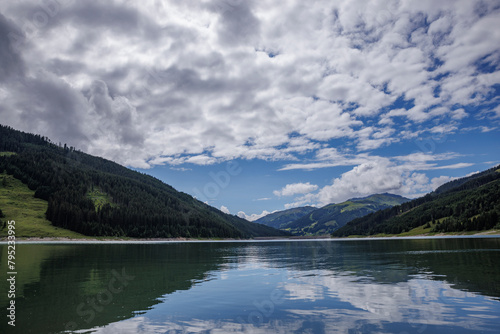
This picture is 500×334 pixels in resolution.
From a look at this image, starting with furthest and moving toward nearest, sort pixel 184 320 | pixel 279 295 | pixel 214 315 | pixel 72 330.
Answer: pixel 279 295 < pixel 214 315 < pixel 184 320 < pixel 72 330

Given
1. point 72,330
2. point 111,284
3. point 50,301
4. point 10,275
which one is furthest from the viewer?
point 10,275

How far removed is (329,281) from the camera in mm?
38312

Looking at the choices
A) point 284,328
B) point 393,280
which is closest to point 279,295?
point 284,328

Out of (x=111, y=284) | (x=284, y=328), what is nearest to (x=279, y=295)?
(x=284, y=328)

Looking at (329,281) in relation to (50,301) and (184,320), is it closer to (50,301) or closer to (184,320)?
(184,320)

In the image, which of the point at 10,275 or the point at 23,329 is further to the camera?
the point at 10,275

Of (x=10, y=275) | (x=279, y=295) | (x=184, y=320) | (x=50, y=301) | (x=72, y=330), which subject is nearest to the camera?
(x=72, y=330)

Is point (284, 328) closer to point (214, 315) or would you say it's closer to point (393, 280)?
point (214, 315)

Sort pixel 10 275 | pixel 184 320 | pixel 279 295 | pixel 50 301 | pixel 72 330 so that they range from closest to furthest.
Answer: pixel 72 330
pixel 184 320
pixel 50 301
pixel 279 295
pixel 10 275

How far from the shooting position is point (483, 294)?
91.7 ft

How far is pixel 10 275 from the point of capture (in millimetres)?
42812

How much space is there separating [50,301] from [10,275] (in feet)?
71.8

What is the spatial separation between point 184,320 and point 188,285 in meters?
Answer: 15.8

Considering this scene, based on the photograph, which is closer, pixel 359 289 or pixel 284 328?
pixel 284 328
